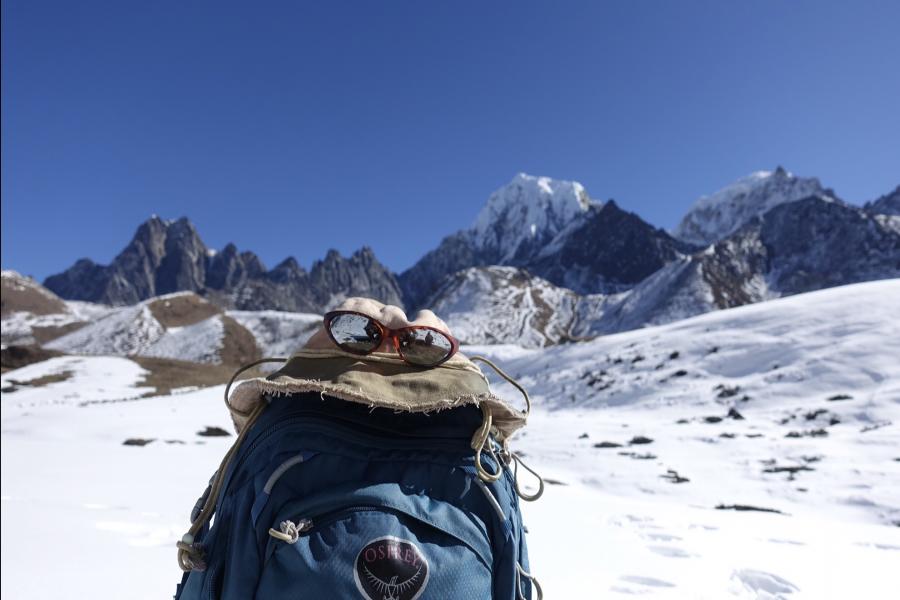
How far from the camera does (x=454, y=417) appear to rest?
1.81m

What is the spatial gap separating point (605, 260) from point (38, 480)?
186415 mm

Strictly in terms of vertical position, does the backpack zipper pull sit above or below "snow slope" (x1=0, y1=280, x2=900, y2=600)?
above

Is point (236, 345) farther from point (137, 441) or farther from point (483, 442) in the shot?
point (483, 442)

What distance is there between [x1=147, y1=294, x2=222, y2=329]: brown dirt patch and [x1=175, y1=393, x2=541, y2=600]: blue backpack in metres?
78.6

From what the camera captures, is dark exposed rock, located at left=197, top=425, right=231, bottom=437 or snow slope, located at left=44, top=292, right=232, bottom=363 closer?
dark exposed rock, located at left=197, top=425, right=231, bottom=437

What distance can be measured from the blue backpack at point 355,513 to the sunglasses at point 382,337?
0.75 feet

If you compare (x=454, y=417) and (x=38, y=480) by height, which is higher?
(x=454, y=417)

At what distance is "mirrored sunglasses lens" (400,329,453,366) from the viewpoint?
192 cm

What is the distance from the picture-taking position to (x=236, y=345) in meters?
61.5

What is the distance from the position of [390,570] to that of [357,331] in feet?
2.74

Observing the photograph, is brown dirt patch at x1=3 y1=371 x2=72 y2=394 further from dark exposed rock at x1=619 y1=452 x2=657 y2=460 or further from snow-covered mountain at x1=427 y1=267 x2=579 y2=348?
snow-covered mountain at x1=427 y1=267 x2=579 y2=348

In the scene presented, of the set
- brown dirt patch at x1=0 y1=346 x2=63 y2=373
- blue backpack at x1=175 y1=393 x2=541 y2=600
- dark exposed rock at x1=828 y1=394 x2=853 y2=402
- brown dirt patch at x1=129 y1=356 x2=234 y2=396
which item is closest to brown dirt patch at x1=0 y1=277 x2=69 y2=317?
brown dirt patch at x1=0 y1=346 x2=63 y2=373

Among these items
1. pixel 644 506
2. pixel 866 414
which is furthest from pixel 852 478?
pixel 866 414

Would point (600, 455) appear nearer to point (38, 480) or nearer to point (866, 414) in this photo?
point (866, 414)
